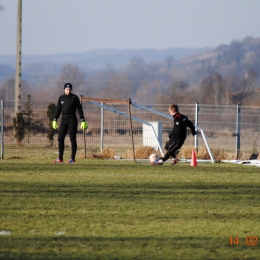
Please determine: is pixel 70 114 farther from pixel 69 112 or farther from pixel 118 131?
pixel 118 131

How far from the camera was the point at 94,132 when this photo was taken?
3150 cm

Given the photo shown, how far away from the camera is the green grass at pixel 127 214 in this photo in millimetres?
8344

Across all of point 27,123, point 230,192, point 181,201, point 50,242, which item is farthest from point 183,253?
point 27,123

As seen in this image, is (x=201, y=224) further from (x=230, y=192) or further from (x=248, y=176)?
(x=248, y=176)

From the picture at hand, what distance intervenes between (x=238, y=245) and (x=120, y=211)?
2752 mm
